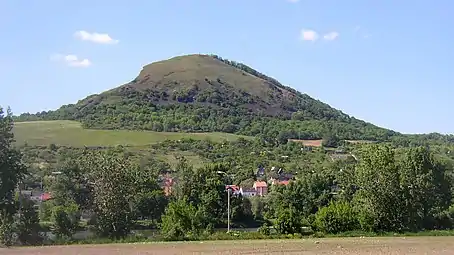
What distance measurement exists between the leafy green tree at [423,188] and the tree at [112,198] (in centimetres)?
2620

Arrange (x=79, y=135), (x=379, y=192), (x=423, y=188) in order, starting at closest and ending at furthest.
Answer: (x=379, y=192)
(x=423, y=188)
(x=79, y=135)

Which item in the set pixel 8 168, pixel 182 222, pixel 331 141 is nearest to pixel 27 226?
pixel 8 168

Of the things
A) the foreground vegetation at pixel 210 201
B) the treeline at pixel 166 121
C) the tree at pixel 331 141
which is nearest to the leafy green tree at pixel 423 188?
the foreground vegetation at pixel 210 201

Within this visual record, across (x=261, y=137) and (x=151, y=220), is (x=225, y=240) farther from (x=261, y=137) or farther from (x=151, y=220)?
(x=261, y=137)

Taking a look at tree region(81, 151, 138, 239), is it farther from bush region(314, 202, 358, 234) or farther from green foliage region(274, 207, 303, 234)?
bush region(314, 202, 358, 234)

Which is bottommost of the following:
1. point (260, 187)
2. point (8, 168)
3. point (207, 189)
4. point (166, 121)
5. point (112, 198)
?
point (260, 187)

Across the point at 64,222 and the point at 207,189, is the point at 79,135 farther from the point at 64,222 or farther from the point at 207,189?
the point at 64,222

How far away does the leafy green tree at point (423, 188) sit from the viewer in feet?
200

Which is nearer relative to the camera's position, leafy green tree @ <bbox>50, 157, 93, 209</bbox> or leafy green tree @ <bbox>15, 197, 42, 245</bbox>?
leafy green tree @ <bbox>15, 197, 42, 245</bbox>

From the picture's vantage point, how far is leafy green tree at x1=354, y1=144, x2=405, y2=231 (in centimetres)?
5759

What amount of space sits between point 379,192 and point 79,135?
9445cm

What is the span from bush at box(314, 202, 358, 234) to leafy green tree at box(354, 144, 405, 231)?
3.06ft

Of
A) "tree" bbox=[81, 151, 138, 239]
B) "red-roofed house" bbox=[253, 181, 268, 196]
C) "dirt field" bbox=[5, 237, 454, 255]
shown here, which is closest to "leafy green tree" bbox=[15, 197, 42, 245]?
"tree" bbox=[81, 151, 138, 239]

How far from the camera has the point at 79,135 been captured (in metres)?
140
